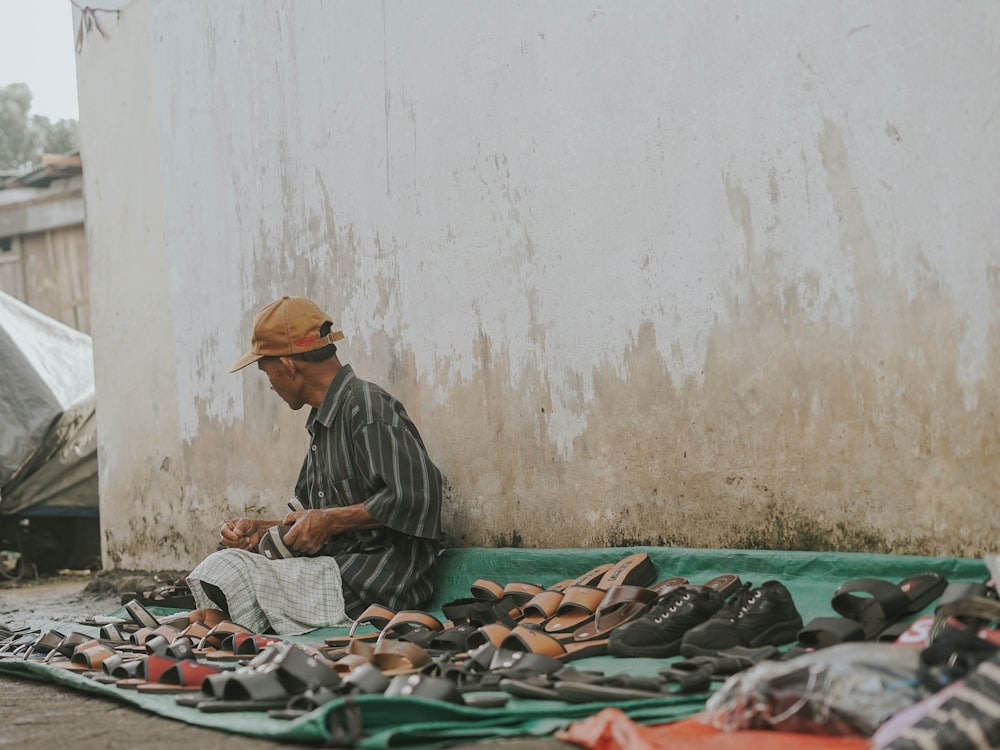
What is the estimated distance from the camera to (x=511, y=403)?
4793mm

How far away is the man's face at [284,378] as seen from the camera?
4773 mm

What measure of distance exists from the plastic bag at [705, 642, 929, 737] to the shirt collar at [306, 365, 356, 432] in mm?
2664

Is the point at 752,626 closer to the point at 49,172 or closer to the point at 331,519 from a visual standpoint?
the point at 331,519

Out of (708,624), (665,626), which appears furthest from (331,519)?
(708,624)

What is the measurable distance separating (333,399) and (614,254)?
4.18 ft

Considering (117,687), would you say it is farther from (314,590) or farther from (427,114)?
(427,114)

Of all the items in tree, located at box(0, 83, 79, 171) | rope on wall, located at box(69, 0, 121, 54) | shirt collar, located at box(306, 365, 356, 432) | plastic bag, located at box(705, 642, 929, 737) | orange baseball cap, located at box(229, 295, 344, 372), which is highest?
tree, located at box(0, 83, 79, 171)

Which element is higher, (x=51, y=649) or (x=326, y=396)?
(x=326, y=396)

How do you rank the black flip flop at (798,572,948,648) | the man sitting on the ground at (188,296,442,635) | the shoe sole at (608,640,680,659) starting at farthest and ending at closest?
the man sitting on the ground at (188,296,442,635), the shoe sole at (608,640,680,659), the black flip flop at (798,572,948,648)

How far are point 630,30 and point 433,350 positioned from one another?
5.43 ft

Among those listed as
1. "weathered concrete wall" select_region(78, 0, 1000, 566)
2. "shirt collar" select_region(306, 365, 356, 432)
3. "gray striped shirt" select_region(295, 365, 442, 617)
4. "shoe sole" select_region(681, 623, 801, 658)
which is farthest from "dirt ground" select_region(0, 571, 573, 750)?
"weathered concrete wall" select_region(78, 0, 1000, 566)

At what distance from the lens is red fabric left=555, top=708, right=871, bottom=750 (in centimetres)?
212

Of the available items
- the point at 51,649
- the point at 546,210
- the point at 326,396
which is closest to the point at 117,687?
the point at 51,649

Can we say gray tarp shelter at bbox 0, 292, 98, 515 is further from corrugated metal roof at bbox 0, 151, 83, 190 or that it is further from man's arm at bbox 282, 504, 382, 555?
man's arm at bbox 282, 504, 382, 555
